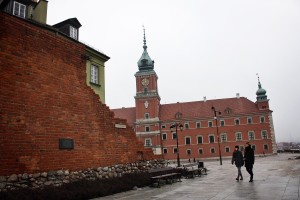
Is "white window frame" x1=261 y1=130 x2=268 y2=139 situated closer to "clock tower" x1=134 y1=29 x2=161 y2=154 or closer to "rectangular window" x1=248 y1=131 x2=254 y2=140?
"rectangular window" x1=248 y1=131 x2=254 y2=140

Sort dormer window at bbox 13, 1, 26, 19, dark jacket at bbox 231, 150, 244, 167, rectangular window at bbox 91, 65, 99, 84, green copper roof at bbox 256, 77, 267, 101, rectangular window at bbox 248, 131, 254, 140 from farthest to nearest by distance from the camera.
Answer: green copper roof at bbox 256, 77, 267, 101 → rectangular window at bbox 248, 131, 254, 140 → rectangular window at bbox 91, 65, 99, 84 → dormer window at bbox 13, 1, 26, 19 → dark jacket at bbox 231, 150, 244, 167

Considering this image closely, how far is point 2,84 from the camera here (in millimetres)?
8469

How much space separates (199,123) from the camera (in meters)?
61.9

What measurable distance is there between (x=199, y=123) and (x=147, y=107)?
12852 millimetres

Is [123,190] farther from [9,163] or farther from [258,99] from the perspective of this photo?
[258,99]

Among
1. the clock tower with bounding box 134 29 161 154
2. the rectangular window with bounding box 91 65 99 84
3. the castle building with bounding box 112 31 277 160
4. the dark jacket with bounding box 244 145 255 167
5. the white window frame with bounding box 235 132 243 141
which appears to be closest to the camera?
the dark jacket with bounding box 244 145 255 167

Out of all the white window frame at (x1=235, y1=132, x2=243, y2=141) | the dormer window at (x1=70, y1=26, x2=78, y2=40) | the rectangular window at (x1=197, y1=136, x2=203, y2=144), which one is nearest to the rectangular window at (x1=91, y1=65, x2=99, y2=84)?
the dormer window at (x1=70, y1=26, x2=78, y2=40)

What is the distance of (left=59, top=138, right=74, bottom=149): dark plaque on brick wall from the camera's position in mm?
10016

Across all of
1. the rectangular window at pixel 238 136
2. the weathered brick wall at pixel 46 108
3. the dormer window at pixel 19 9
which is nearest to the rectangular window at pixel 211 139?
the rectangular window at pixel 238 136

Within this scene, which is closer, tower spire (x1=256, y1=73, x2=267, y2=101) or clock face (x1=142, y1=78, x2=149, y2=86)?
tower spire (x1=256, y1=73, x2=267, y2=101)

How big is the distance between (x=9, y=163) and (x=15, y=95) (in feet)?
7.21

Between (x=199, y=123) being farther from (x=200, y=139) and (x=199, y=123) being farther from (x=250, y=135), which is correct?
(x=250, y=135)

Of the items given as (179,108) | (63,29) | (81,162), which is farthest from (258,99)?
(81,162)

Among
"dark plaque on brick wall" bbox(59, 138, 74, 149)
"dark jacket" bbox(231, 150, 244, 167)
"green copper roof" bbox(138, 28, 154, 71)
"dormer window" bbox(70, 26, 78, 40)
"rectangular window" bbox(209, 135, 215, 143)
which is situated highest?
"green copper roof" bbox(138, 28, 154, 71)
